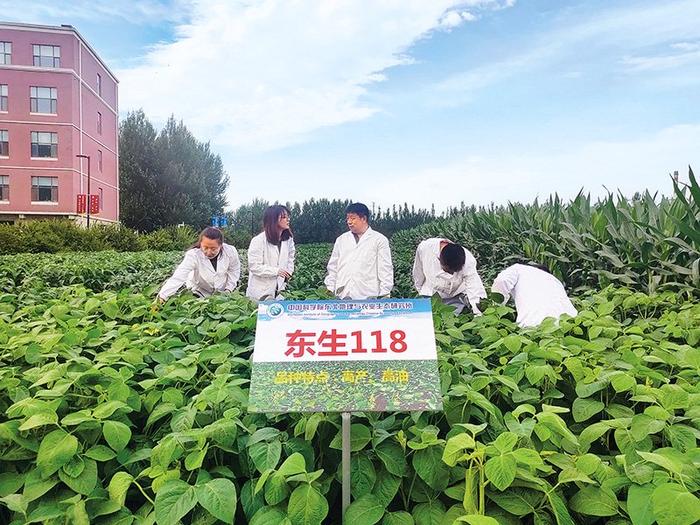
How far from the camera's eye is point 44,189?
3366 centimetres

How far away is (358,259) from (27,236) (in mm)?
15876

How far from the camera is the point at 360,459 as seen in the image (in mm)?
1619

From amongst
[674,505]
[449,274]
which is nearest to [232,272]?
[449,274]

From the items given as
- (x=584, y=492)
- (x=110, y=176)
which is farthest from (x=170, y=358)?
(x=110, y=176)

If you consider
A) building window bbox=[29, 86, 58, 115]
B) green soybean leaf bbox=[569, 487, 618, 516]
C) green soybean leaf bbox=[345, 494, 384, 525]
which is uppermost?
building window bbox=[29, 86, 58, 115]

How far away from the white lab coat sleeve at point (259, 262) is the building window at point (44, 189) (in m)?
31.7

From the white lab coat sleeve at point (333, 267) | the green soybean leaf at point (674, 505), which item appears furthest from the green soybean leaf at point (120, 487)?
the white lab coat sleeve at point (333, 267)

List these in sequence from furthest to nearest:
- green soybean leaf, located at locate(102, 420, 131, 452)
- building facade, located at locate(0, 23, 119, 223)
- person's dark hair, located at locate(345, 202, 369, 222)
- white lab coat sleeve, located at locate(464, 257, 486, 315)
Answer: building facade, located at locate(0, 23, 119, 223)
person's dark hair, located at locate(345, 202, 369, 222)
white lab coat sleeve, located at locate(464, 257, 486, 315)
green soybean leaf, located at locate(102, 420, 131, 452)

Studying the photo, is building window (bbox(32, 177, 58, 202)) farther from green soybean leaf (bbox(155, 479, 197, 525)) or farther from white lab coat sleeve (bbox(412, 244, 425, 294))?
green soybean leaf (bbox(155, 479, 197, 525))

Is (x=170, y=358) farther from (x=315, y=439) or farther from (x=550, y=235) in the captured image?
(x=550, y=235)

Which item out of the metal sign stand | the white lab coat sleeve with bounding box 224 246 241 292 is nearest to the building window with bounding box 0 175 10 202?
the white lab coat sleeve with bounding box 224 246 241 292

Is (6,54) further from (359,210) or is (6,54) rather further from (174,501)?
(174,501)

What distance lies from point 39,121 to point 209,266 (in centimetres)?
3340

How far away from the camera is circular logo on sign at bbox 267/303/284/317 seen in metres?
1.85
